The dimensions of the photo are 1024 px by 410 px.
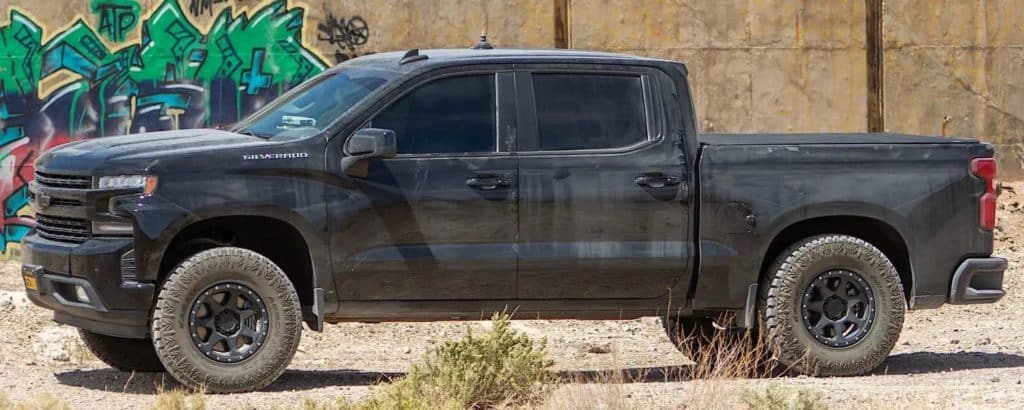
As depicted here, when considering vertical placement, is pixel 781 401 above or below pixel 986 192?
below

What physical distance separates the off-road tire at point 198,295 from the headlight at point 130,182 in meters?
0.44

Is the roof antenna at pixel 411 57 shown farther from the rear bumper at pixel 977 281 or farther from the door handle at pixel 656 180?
the rear bumper at pixel 977 281

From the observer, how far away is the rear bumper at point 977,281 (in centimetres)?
899

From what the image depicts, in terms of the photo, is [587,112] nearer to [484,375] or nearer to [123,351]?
[484,375]

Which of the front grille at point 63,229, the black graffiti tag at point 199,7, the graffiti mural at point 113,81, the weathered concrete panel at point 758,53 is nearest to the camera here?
the front grille at point 63,229

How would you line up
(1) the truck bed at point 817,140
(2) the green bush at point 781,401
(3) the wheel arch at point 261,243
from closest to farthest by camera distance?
(2) the green bush at point 781,401 < (3) the wheel arch at point 261,243 < (1) the truck bed at point 817,140

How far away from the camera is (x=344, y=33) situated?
579 inches

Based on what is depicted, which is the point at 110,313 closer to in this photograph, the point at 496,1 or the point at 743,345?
the point at 743,345

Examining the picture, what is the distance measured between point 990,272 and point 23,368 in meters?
5.75

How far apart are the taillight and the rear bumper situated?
218 mm

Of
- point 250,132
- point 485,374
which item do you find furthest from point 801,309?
point 250,132

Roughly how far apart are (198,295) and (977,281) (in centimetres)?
450

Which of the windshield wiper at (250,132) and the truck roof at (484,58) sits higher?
the truck roof at (484,58)

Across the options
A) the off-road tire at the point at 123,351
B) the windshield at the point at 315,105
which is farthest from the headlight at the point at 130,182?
the off-road tire at the point at 123,351
